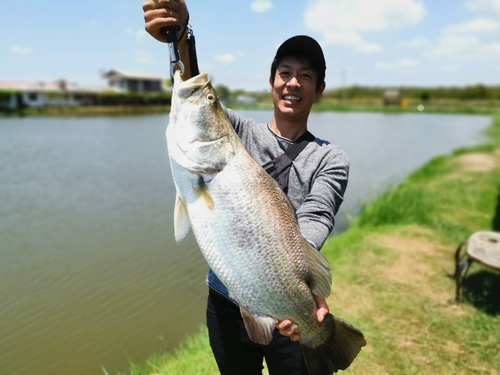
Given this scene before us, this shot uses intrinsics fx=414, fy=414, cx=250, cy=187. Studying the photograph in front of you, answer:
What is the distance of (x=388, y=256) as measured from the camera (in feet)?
22.1

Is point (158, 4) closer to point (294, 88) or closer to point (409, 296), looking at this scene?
point (294, 88)

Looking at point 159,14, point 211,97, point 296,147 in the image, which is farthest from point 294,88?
point 159,14

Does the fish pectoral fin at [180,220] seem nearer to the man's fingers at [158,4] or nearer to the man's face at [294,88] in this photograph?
the man's face at [294,88]

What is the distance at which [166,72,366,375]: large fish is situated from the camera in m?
1.84

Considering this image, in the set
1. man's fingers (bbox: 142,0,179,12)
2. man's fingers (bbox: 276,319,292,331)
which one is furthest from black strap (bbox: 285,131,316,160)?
man's fingers (bbox: 142,0,179,12)

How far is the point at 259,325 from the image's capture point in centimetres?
195

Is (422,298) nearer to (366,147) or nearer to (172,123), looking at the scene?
(172,123)

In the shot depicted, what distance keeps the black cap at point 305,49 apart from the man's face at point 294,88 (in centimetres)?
4

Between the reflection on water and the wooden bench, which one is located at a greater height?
the wooden bench

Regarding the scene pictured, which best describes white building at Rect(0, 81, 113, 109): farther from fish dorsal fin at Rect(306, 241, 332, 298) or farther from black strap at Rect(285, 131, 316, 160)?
fish dorsal fin at Rect(306, 241, 332, 298)

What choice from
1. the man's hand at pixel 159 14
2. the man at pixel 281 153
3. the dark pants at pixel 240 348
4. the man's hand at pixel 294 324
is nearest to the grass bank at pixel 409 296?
the dark pants at pixel 240 348

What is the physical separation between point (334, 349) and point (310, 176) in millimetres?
886

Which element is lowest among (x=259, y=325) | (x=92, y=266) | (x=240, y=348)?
(x=92, y=266)

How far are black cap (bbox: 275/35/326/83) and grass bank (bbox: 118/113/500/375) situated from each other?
289 cm
